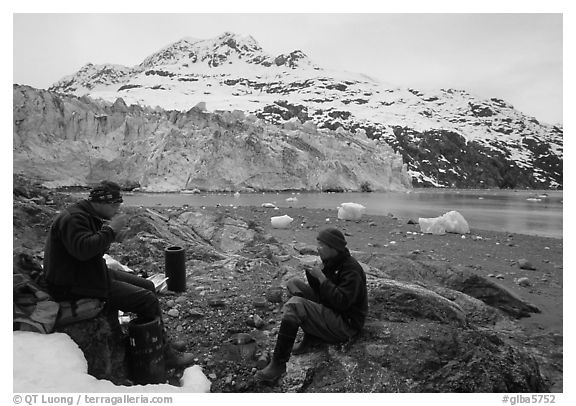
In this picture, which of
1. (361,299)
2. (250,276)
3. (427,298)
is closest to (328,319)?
(361,299)

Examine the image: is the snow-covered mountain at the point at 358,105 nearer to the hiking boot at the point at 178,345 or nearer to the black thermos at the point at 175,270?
the black thermos at the point at 175,270

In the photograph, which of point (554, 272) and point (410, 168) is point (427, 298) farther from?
point (410, 168)

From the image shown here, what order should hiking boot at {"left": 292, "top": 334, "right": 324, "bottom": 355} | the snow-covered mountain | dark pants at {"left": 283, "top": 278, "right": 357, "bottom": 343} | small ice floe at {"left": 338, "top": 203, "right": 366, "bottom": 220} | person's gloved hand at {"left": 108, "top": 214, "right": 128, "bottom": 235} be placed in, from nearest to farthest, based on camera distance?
person's gloved hand at {"left": 108, "top": 214, "right": 128, "bottom": 235} → dark pants at {"left": 283, "top": 278, "right": 357, "bottom": 343} → hiking boot at {"left": 292, "top": 334, "right": 324, "bottom": 355} → small ice floe at {"left": 338, "top": 203, "right": 366, "bottom": 220} → the snow-covered mountain

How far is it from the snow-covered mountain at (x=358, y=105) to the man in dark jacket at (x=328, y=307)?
54776 mm

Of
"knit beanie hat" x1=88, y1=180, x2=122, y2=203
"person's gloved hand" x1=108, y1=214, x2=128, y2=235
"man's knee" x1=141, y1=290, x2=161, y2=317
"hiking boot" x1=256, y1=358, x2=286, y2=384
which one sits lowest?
"hiking boot" x1=256, y1=358, x2=286, y2=384

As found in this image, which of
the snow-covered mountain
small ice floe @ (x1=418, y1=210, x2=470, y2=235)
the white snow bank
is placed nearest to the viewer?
the white snow bank

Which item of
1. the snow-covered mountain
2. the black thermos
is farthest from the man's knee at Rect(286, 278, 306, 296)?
the snow-covered mountain

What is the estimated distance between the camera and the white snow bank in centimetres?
245

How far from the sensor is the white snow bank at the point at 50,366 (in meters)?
2.45

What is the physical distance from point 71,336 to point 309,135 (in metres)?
40.3

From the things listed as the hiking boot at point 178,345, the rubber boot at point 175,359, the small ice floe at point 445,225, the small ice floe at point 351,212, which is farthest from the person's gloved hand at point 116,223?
the small ice floe at point 351,212

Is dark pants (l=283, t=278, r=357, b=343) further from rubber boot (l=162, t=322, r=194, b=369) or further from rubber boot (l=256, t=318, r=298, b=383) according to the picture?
rubber boot (l=162, t=322, r=194, b=369)

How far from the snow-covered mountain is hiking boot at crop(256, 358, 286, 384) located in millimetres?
55096

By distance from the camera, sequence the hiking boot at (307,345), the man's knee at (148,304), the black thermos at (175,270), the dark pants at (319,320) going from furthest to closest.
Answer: the black thermos at (175,270) < the hiking boot at (307,345) < the dark pants at (319,320) < the man's knee at (148,304)
